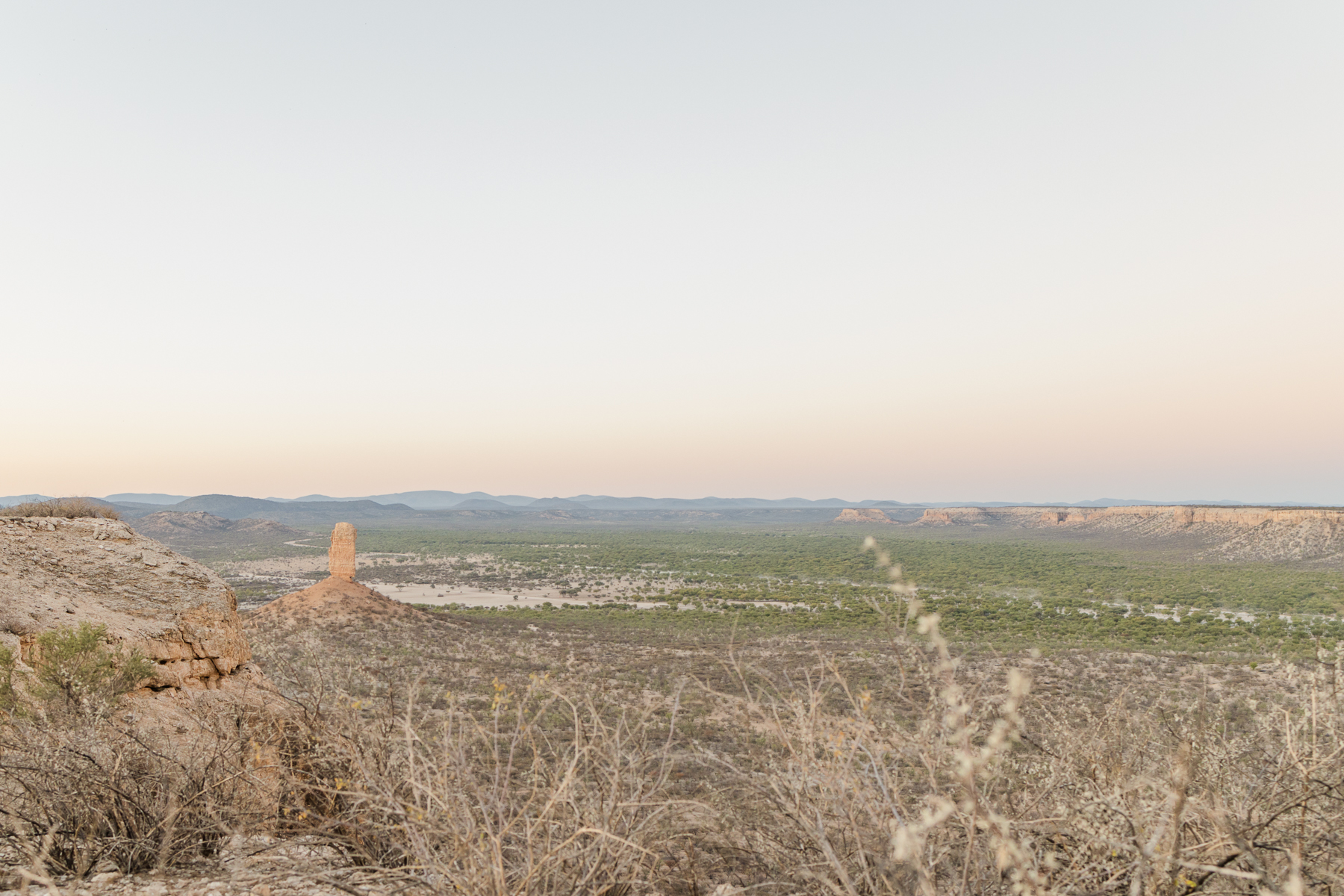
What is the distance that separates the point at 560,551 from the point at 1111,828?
261ft

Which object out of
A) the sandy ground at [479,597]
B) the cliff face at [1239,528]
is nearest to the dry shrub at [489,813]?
the sandy ground at [479,597]

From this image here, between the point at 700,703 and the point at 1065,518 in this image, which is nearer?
the point at 700,703

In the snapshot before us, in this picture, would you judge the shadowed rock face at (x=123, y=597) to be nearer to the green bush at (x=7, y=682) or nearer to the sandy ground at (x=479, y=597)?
the green bush at (x=7, y=682)

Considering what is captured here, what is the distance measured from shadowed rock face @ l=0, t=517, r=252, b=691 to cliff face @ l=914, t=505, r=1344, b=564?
74.3 metres

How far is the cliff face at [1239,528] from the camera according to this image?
61000 mm

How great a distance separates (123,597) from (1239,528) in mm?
100420

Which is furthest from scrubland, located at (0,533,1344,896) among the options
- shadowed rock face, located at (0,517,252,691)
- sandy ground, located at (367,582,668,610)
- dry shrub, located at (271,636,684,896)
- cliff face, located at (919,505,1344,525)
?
cliff face, located at (919,505,1344,525)

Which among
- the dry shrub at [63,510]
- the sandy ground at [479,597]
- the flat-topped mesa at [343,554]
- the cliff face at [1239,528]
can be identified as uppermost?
the dry shrub at [63,510]

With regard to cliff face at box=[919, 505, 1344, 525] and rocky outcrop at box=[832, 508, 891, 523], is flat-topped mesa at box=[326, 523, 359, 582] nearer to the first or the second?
cliff face at box=[919, 505, 1344, 525]

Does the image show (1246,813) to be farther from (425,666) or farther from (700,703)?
(425,666)

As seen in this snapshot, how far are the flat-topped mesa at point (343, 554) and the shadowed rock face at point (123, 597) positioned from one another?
20886 millimetres

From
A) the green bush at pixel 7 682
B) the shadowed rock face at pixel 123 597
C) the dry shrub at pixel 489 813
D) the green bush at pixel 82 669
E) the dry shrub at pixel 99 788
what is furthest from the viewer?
the shadowed rock face at pixel 123 597

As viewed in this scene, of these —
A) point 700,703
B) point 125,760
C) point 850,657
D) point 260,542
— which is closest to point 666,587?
point 850,657

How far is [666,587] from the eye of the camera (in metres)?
45.4
